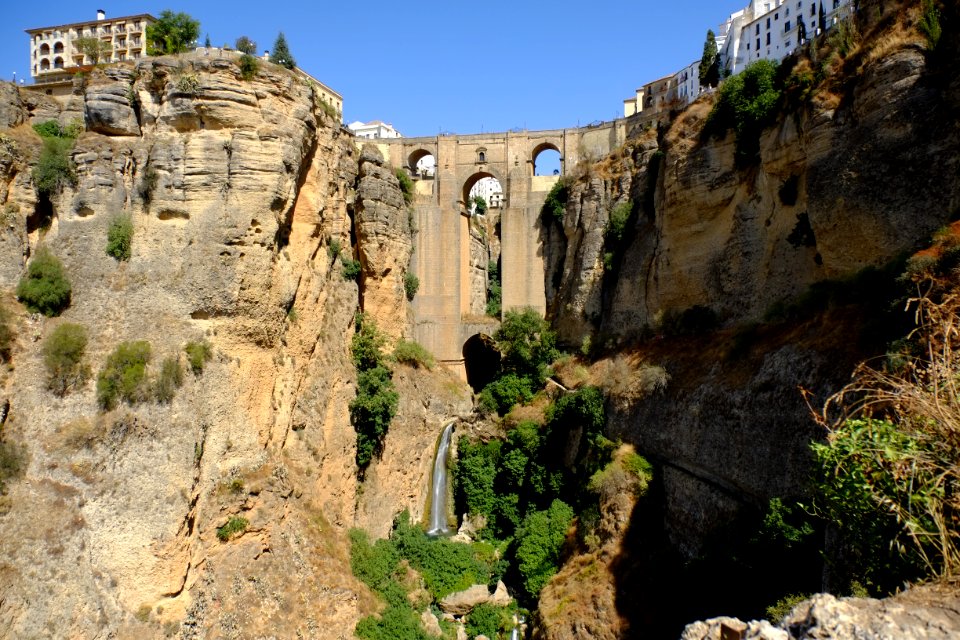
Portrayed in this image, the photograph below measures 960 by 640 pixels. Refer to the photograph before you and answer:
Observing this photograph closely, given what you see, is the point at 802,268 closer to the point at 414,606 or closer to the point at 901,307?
the point at 901,307

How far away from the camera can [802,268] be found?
16688mm

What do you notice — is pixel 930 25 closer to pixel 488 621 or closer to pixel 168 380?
pixel 488 621

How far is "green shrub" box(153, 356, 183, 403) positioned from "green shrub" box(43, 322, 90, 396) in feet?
5.01

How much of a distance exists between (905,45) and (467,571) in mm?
16804

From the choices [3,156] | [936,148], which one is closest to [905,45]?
[936,148]

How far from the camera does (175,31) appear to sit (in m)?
20.9

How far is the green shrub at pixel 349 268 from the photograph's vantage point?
21.9 metres

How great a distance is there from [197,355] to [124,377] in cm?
154

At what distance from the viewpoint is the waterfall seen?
877 inches

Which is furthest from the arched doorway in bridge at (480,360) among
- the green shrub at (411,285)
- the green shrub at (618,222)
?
the green shrub at (618,222)

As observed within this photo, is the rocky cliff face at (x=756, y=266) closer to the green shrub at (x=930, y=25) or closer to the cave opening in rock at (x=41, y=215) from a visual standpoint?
the green shrub at (x=930, y=25)

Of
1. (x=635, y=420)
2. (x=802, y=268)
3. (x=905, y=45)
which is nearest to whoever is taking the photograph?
(x=905, y=45)

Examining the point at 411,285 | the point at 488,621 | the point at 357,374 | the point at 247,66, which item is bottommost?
the point at 488,621

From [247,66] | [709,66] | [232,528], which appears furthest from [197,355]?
[709,66]
